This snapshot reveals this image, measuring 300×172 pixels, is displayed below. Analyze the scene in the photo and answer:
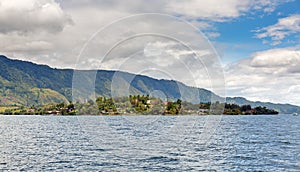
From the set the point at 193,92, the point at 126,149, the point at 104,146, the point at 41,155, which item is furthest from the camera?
the point at 104,146

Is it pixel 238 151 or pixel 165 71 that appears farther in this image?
pixel 238 151

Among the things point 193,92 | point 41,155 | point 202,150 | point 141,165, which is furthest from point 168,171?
point 41,155

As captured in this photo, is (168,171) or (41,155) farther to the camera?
(41,155)

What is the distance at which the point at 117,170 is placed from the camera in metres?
36.5

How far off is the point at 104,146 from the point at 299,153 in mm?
28658

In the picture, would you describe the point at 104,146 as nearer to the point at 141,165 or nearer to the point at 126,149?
the point at 126,149

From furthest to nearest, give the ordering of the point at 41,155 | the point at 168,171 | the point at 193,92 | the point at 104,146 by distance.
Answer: the point at 104,146 < the point at 41,155 < the point at 193,92 < the point at 168,171

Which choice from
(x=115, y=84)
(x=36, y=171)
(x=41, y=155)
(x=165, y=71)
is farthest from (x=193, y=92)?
(x=41, y=155)

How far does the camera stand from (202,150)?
52344 millimetres

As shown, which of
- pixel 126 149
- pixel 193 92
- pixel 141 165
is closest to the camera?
pixel 141 165

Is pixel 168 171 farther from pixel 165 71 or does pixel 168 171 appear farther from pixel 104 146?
pixel 104 146

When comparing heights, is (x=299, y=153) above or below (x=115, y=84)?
below

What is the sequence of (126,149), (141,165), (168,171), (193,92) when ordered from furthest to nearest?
1. (126,149)
2. (193,92)
3. (141,165)
4. (168,171)

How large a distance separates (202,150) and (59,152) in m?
20.8
